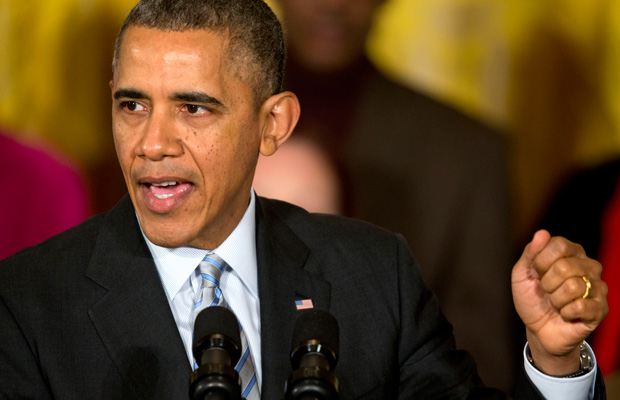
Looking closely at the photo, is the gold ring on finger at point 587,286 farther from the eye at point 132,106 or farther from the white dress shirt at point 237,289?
the eye at point 132,106

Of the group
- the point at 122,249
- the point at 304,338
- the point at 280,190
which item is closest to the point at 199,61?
the point at 122,249

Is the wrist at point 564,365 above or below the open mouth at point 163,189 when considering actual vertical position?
below

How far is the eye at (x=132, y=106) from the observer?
6.45 ft

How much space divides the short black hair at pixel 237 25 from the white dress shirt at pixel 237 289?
1.28 feet

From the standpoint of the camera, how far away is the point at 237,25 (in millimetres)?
2051

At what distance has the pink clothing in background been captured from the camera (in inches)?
120

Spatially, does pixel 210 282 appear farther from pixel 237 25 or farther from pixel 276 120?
pixel 237 25

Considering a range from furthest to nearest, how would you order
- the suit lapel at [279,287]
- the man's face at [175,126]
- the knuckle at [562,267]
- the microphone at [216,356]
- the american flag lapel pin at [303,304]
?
the american flag lapel pin at [303,304], the suit lapel at [279,287], the man's face at [175,126], the knuckle at [562,267], the microphone at [216,356]

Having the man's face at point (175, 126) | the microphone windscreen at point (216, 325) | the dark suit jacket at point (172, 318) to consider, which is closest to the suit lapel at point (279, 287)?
the dark suit jacket at point (172, 318)

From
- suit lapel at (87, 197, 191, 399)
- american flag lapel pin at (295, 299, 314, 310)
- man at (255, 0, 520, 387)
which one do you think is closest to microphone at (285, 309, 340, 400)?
suit lapel at (87, 197, 191, 399)

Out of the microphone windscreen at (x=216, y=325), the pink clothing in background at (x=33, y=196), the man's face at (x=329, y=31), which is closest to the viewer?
the microphone windscreen at (x=216, y=325)

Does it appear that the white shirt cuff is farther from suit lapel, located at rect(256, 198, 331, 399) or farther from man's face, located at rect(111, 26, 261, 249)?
man's face, located at rect(111, 26, 261, 249)

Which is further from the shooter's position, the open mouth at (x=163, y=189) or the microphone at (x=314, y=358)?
the open mouth at (x=163, y=189)

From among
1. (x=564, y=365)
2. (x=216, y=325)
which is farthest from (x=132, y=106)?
(x=564, y=365)
